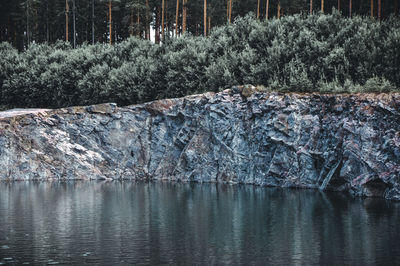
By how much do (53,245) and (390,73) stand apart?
31.1 meters

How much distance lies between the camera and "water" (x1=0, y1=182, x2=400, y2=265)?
20.0m

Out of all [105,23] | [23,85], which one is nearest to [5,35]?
[105,23]

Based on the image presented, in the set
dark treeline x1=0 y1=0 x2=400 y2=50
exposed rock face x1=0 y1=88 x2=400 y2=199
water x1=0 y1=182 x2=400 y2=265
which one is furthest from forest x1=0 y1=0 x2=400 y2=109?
water x1=0 y1=182 x2=400 y2=265

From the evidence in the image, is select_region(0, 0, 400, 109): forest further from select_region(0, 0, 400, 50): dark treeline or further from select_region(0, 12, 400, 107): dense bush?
select_region(0, 0, 400, 50): dark treeline

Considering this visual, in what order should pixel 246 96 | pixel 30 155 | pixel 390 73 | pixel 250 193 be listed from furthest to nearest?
pixel 30 155 < pixel 246 96 < pixel 390 73 < pixel 250 193

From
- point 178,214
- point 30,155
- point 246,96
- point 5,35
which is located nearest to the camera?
point 178,214

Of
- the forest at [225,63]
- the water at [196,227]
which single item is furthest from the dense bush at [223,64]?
the water at [196,227]

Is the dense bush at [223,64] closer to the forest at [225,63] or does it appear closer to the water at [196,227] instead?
the forest at [225,63]

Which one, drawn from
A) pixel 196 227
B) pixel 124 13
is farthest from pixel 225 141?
pixel 124 13

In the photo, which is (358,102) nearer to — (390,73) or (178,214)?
(390,73)

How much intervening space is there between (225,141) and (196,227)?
2200cm

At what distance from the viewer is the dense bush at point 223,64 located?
149 feet

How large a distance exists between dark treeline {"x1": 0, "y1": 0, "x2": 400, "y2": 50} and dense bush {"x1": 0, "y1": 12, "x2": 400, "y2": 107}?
52.5 feet

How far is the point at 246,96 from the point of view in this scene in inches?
1863
